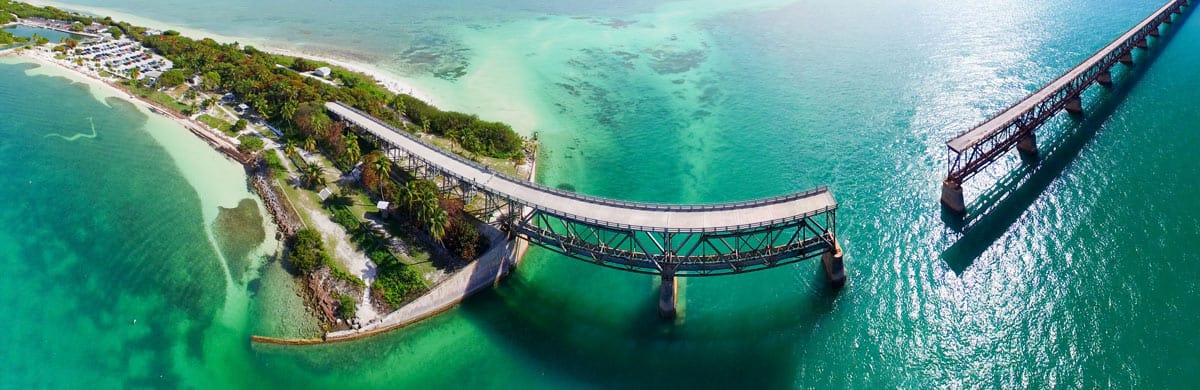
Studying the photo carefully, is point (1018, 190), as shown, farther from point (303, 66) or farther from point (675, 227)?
point (303, 66)

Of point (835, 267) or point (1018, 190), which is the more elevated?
point (1018, 190)

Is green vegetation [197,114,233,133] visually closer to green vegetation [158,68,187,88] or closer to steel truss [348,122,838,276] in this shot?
green vegetation [158,68,187,88]

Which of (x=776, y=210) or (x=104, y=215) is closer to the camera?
(x=776, y=210)

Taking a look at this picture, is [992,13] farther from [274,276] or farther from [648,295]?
[274,276]

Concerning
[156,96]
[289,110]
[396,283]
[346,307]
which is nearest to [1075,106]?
[396,283]

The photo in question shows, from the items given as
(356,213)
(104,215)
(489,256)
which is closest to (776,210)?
(489,256)
